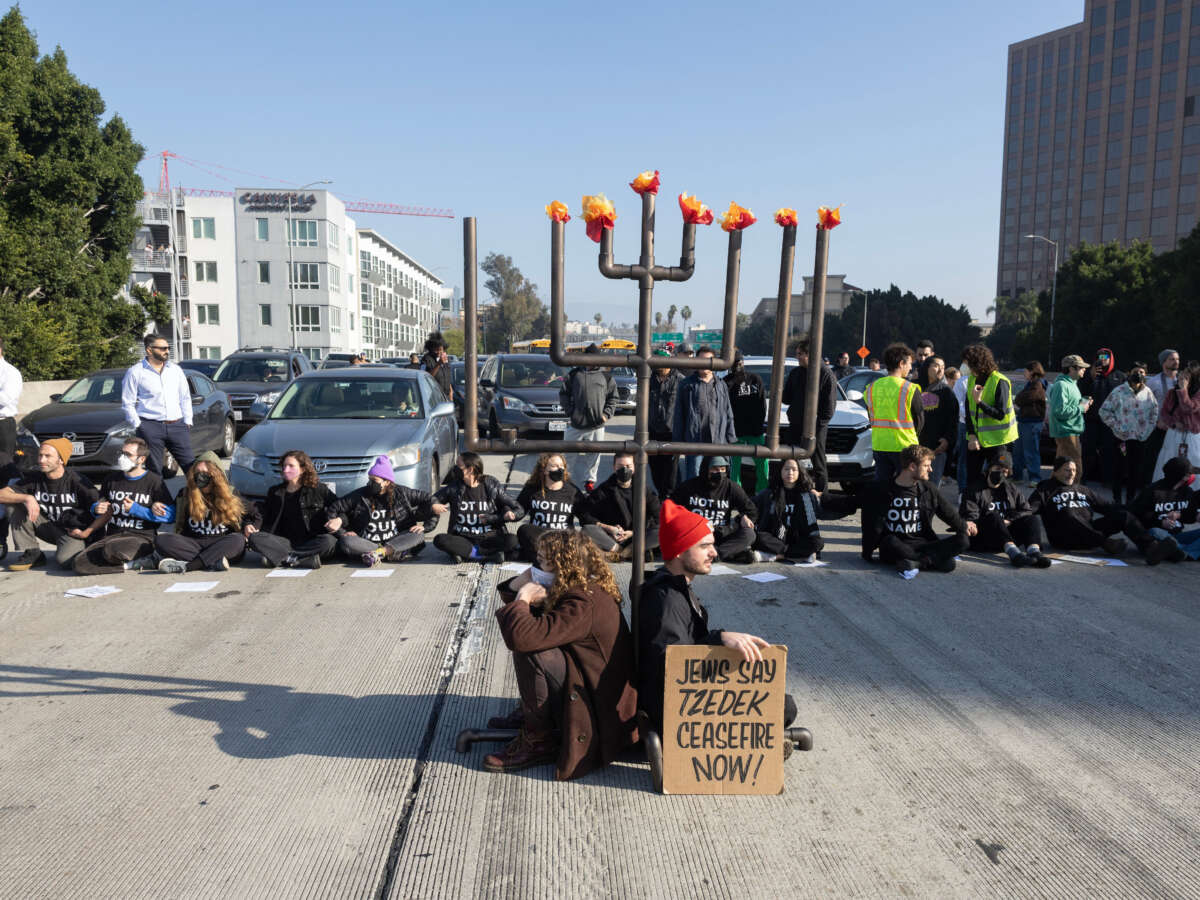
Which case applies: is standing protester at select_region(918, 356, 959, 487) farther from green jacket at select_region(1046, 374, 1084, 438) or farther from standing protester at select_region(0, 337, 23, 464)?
standing protester at select_region(0, 337, 23, 464)

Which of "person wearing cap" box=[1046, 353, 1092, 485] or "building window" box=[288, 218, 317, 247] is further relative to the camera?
"building window" box=[288, 218, 317, 247]

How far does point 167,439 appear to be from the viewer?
967cm

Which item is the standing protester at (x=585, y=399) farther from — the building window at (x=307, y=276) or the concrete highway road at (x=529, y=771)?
the building window at (x=307, y=276)

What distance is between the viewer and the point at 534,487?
8.44 m

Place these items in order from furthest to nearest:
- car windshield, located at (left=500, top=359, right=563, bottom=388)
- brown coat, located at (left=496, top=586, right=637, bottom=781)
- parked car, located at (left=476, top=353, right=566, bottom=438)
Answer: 1. car windshield, located at (left=500, top=359, right=563, bottom=388)
2. parked car, located at (left=476, top=353, right=566, bottom=438)
3. brown coat, located at (left=496, top=586, right=637, bottom=781)

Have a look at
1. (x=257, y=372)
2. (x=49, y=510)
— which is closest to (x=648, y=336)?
(x=49, y=510)

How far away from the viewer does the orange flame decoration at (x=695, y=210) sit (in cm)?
377

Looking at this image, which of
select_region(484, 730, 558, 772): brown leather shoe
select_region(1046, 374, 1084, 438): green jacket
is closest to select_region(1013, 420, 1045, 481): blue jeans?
select_region(1046, 374, 1084, 438): green jacket

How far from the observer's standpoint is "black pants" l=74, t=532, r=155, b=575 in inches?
299

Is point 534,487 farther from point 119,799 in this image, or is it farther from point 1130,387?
point 1130,387

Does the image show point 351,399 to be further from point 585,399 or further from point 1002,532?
point 1002,532

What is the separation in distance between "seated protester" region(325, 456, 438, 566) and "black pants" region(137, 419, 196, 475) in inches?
93.8

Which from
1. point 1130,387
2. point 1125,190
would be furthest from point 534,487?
point 1125,190

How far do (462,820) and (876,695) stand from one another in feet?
7.87
